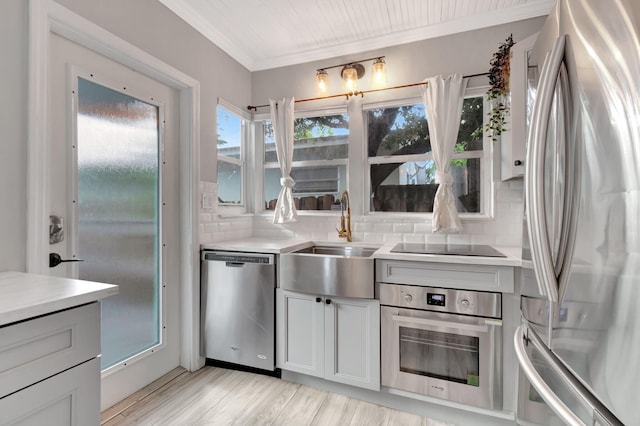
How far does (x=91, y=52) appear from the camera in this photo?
67.8 inches

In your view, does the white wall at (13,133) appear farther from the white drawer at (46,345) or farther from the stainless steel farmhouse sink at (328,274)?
the stainless steel farmhouse sink at (328,274)

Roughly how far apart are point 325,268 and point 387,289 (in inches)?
16.4

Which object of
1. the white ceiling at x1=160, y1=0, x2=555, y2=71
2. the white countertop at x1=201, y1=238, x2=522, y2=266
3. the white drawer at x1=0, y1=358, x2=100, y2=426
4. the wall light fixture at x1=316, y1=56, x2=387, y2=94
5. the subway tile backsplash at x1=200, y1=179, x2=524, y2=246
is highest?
the white ceiling at x1=160, y1=0, x2=555, y2=71

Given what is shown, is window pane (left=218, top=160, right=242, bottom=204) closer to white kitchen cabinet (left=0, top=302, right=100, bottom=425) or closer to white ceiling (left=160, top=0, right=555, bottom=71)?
white ceiling (left=160, top=0, right=555, bottom=71)

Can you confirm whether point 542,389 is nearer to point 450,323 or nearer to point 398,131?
point 450,323

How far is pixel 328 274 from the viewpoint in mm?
2012

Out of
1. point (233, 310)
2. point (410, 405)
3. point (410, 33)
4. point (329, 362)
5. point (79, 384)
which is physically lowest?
point (410, 405)

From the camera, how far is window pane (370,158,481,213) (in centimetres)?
248

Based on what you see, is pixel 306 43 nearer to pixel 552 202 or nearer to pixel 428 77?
pixel 428 77

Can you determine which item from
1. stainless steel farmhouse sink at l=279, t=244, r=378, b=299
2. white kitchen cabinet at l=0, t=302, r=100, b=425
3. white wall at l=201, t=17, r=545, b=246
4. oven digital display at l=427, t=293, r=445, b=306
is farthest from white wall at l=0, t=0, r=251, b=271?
oven digital display at l=427, t=293, r=445, b=306

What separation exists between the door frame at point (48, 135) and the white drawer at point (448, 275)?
1444mm

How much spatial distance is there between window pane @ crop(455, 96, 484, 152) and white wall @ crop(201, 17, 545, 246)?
149 millimetres

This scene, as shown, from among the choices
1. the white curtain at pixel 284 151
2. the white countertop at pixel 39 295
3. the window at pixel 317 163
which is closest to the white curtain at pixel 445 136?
the window at pixel 317 163

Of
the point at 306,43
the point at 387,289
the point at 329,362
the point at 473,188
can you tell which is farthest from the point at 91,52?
the point at 473,188
